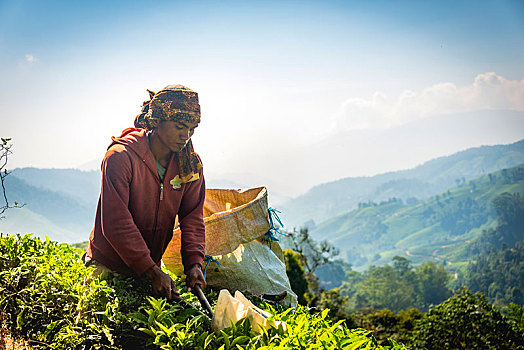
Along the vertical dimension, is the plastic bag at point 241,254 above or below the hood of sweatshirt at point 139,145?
below

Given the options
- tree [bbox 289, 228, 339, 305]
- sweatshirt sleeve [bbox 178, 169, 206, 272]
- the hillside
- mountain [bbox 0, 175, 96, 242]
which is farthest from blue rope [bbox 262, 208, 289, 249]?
mountain [bbox 0, 175, 96, 242]

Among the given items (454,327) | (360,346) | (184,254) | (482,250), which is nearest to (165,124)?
(184,254)

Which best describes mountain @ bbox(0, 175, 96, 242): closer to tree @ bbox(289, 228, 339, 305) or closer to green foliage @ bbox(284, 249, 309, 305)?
tree @ bbox(289, 228, 339, 305)

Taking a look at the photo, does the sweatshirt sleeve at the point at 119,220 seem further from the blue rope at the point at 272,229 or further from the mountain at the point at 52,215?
the mountain at the point at 52,215

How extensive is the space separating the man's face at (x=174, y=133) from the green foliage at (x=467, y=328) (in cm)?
558

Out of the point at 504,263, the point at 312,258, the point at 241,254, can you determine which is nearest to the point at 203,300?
the point at 241,254

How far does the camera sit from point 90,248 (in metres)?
2.47

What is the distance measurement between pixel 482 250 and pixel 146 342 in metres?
104

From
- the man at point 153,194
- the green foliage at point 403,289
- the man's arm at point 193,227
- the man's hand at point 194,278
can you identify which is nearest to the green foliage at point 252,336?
the man at point 153,194

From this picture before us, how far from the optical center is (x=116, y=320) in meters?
1.86

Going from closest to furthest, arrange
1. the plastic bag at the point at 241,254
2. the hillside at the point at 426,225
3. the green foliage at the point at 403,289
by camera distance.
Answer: the plastic bag at the point at 241,254 < the green foliage at the point at 403,289 < the hillside at the point at 426,225

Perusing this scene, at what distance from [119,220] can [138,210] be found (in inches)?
8.2

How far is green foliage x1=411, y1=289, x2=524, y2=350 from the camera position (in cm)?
600

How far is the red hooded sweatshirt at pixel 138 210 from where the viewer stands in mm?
2154
